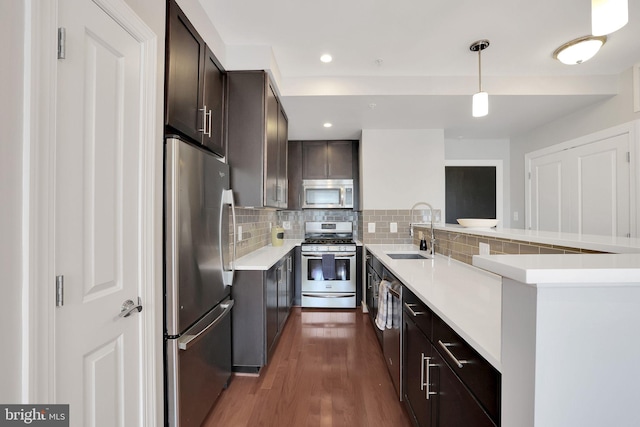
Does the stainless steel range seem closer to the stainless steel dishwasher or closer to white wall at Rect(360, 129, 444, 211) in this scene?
white wall at Rect(360, 129, 444, 211)

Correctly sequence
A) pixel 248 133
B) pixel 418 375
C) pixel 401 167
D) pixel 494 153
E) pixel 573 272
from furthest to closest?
pixel 494 153
pixel 401 167
pixel 248 133
pixel 418 375
pixel 573 272

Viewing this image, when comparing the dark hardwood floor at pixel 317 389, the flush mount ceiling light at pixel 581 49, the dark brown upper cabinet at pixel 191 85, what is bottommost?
the dark hardwood floor at pixel 317 389

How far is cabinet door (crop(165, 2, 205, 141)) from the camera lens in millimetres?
1389

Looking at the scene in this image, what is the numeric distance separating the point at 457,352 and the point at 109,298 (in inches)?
50.7

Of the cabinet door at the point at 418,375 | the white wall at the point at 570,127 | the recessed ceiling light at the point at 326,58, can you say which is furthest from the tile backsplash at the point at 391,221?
the cabinet door at the point at 418,375

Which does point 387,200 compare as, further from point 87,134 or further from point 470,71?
point 87,134

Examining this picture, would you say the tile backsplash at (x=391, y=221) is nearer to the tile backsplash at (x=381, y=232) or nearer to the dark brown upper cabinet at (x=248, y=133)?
the tile backsplash at (x=381, y=232)

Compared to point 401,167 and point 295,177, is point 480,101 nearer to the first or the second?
point 401,167

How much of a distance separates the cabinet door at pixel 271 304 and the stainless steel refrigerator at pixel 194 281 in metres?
0.35

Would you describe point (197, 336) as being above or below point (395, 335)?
above

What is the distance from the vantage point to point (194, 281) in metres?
1.49

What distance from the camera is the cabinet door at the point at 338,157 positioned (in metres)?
3.98

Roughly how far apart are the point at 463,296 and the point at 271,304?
155 centimetres

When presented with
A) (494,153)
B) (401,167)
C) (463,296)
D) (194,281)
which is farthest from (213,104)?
(494,153)
